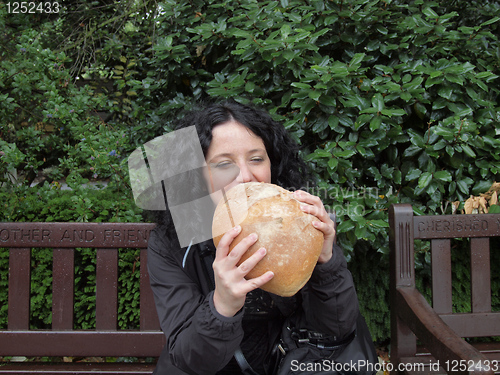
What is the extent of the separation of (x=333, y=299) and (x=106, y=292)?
1048 millimetres

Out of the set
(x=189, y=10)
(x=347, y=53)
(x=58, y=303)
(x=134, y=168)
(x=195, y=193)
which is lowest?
(x=58, y=303)

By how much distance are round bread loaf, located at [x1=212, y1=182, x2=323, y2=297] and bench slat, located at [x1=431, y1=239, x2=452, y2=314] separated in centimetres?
93

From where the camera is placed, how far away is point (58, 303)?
182cm

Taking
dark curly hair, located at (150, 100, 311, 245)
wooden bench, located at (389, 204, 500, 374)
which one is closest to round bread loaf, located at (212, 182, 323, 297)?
dark curly hair, located at (150, 100, 311, 245)

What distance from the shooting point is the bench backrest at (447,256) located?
1.77 m

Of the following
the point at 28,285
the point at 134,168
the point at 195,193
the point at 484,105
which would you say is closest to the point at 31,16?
the point at 134,168

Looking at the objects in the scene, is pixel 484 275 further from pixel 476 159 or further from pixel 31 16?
pixel 31 16

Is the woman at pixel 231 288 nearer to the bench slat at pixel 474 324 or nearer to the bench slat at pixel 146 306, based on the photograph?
the bench slat at pixel 146 306

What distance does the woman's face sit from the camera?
1384 millimetres

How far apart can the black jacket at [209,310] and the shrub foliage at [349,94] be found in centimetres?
67

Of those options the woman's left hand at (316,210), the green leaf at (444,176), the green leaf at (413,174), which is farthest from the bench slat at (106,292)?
the green leaf at (444,176)

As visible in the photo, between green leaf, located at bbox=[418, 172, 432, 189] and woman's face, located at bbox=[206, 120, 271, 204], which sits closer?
woman's face, located at bbox=[206, 120, 271, 204]

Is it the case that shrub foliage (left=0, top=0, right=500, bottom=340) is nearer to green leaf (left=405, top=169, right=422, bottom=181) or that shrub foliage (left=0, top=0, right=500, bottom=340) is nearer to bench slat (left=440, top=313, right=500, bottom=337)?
green leaf (left=405, top=169, right=422, bottom=181)

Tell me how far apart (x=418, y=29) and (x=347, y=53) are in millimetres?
415
